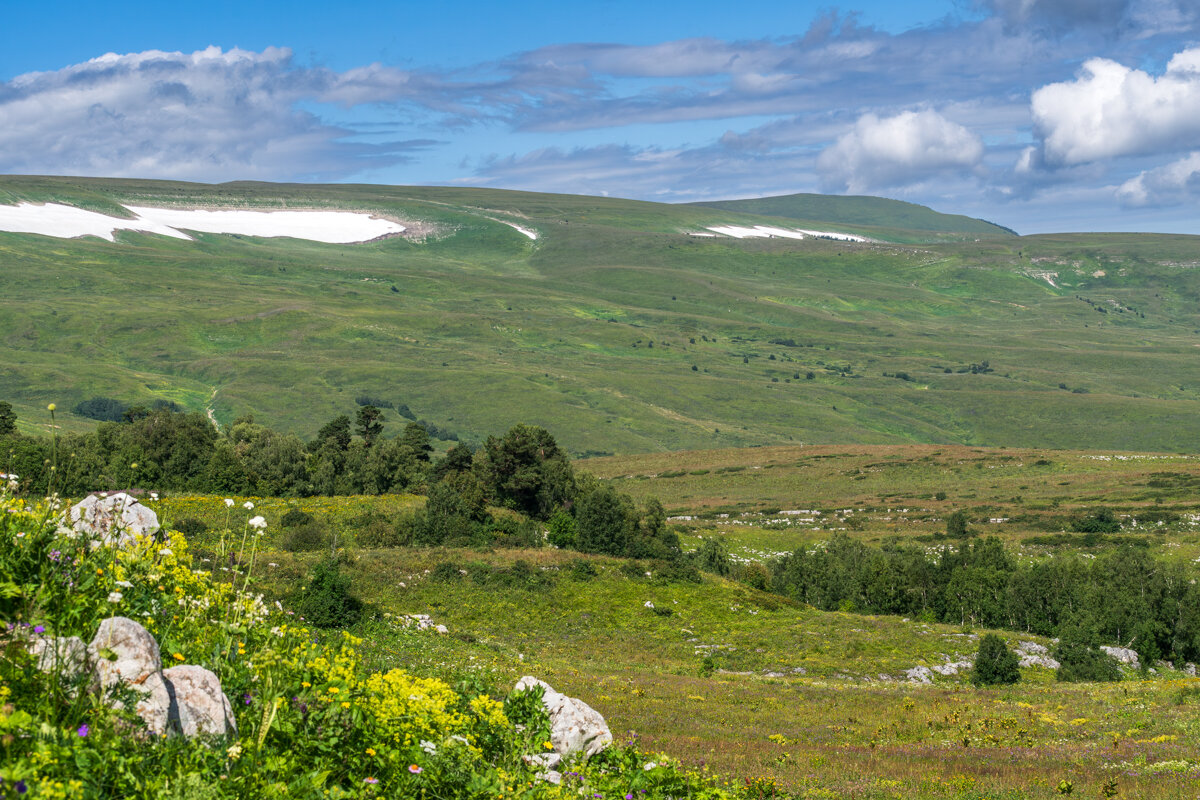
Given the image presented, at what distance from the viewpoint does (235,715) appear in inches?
343

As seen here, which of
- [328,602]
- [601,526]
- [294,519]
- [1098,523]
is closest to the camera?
[328,602]

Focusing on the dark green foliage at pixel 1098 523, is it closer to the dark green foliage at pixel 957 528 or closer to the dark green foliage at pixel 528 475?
the dark green foliage at pixel 957 528

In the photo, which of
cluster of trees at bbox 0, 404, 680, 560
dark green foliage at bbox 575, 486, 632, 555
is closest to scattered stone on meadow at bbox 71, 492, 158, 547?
cluster of trees at bbox 0, 404, 680, 560

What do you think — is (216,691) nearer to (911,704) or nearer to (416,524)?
(911,704)

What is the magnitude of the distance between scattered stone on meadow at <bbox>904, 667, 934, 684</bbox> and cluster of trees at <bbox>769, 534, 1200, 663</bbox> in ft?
31.3

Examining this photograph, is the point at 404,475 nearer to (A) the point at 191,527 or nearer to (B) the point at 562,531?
(B) the point at 562,531

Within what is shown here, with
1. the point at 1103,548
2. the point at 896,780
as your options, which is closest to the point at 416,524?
the point at 896,780

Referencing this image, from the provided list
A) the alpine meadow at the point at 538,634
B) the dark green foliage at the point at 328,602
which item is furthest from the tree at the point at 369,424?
the dark green foliage at the point at 328,602

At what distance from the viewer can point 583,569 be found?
5125 centimetres

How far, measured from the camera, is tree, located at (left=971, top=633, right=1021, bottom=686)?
3931 centimetres

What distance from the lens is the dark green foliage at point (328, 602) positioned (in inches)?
1195

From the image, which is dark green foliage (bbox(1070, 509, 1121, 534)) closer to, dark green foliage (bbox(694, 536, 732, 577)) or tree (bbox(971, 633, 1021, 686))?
dark green foliage (bbox(694, 536, 732, 577))

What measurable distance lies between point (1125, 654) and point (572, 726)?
46.4m

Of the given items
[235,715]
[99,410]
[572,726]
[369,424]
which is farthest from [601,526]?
[99,410]
